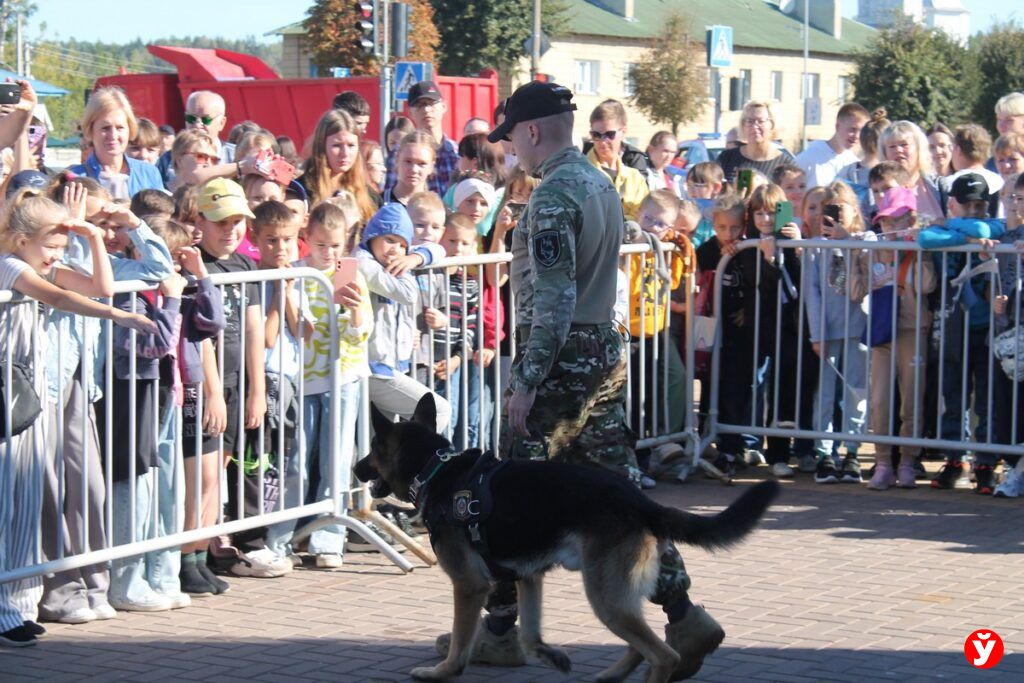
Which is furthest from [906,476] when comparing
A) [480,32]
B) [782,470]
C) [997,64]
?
[997,64]

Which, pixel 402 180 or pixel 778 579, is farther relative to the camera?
pixel 402 180

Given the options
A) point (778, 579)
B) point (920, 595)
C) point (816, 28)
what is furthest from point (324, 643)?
point (816, 28)

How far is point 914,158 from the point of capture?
33.2 feet

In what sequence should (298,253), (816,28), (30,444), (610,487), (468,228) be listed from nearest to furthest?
(610,487) → (30,444) → (298,253) → (468,228) → (816,28)

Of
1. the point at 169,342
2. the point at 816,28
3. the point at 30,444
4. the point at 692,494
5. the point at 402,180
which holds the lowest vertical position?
the point at 692,494

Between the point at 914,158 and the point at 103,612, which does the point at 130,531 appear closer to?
the point at 103,612

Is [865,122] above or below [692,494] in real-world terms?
above

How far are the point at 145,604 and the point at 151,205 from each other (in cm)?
178

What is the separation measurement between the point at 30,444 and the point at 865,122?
7999 millimetres

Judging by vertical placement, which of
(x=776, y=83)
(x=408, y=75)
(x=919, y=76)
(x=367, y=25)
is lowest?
(x=408, y=75)

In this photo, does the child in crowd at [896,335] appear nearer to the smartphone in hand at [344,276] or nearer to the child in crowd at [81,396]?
the smartphone in hand at [344,276]

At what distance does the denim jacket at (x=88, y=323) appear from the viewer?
225 inches

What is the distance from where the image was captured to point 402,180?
28.6 ft

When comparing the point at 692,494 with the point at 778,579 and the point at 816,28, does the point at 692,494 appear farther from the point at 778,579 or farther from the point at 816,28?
the point at 816,28
